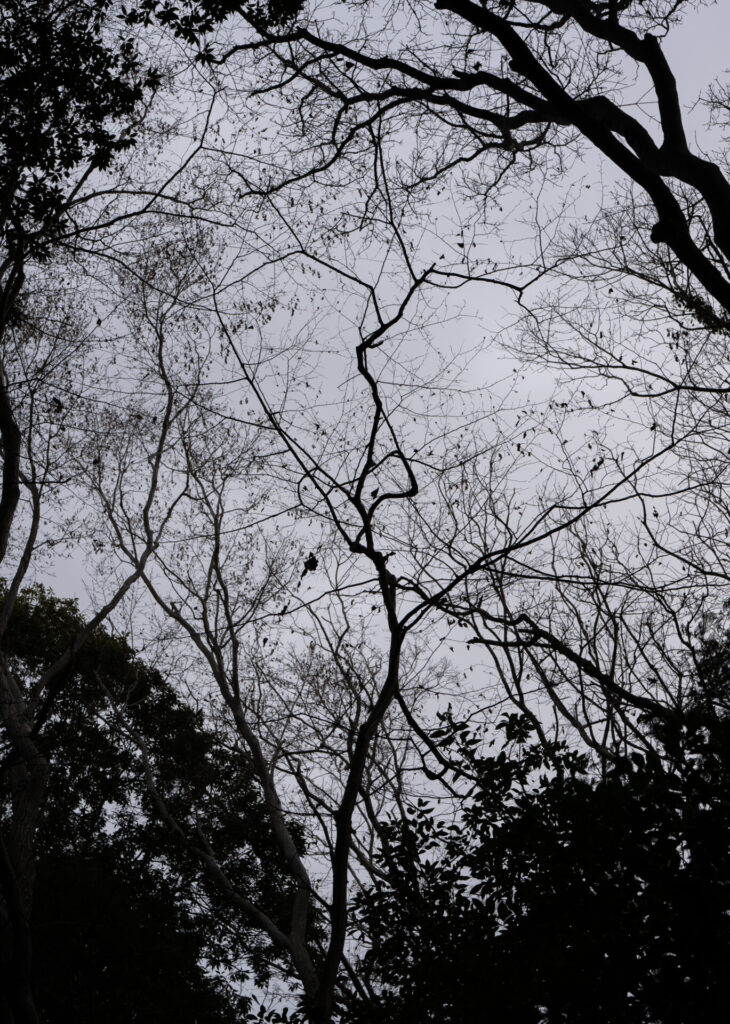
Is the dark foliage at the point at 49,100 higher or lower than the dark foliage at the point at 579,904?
higher

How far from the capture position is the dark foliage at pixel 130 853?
10414 mm

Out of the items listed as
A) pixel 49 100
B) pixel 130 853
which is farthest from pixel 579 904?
pixel 130 853

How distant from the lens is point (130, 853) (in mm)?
12883

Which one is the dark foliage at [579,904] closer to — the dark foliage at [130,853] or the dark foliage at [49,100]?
the dark foliage at [49,100]

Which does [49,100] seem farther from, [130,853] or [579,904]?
[130,853]

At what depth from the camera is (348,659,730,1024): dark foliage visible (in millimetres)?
2613

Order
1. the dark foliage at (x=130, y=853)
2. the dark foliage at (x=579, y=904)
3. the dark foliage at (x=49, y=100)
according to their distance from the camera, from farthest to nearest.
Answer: the dark foliage at (x=130, y=853) → the dark foliage at (x=49, y=100) → the dark foliage at (x=579, y=904)

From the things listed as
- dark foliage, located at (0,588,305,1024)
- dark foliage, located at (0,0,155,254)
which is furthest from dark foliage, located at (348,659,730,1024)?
dark foliage, located at (0,588,305,1024)

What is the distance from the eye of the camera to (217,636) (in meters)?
11.0

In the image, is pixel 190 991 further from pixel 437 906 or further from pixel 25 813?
pixel 437 906

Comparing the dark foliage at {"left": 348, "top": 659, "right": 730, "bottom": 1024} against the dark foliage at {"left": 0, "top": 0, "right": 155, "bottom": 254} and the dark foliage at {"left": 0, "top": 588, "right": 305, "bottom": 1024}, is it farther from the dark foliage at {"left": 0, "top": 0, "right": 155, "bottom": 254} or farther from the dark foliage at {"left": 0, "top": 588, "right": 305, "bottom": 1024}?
the dark foliage at {"left": 0, "top": 588, "right": 305, "bottom": 1024}

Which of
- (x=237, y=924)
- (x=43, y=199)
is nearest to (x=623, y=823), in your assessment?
(x=43, y=199)

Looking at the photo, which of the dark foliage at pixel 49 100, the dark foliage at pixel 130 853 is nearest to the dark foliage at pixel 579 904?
the dark foliage at pixel 49 100

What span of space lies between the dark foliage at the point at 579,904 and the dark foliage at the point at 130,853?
747 centimetres
